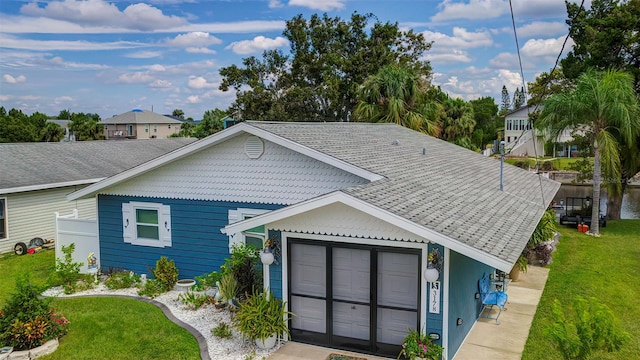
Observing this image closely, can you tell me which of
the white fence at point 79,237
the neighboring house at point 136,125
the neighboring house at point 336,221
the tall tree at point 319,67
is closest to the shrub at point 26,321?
the neighboring house at point 336,221

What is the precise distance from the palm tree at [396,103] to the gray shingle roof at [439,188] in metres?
8.75

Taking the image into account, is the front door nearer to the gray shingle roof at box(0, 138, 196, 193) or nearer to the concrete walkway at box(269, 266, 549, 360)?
the concrete walkway at box(269, 266, 549, 360)

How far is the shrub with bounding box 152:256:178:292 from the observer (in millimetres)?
13109

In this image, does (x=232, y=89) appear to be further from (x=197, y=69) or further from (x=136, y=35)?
(x=136, y=35)

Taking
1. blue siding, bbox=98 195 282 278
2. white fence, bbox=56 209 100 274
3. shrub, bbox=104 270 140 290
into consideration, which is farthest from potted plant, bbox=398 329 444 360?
white fence, bbox=56 209 100 274

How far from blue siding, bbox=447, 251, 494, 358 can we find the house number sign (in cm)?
28

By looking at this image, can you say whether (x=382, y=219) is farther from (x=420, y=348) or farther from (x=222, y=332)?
(x=222, y=332)

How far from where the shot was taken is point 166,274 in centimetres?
1316

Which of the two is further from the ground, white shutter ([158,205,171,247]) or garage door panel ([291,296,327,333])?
white shutter ([158,205,171,247])

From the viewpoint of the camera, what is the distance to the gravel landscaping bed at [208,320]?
30.6ft

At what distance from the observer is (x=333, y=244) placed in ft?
29.9

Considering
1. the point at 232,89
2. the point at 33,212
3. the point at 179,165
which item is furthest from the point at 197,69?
the point at 179,165

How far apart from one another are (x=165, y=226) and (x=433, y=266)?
7.84m

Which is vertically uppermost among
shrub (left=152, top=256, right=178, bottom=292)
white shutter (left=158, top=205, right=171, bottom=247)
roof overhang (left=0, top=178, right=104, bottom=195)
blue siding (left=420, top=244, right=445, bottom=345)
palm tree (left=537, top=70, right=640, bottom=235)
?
palm tree (left=537, top=70, right=640, bottom=235)
